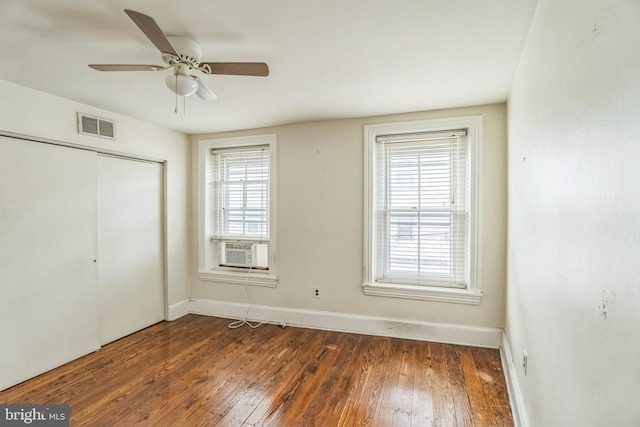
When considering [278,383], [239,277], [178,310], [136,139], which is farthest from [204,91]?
[178,310]

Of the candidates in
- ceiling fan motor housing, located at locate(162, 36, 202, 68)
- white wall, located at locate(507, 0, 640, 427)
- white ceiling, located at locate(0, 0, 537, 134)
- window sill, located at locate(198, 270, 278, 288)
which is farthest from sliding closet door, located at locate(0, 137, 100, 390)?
white wall, located at locate(507, 0, 640, 427)

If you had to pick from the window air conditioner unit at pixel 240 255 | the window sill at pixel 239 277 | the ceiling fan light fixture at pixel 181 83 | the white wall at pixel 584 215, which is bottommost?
the window sill at pixel 239 277

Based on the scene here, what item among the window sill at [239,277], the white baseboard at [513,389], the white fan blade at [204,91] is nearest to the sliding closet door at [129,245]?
the window sill at [239,277]

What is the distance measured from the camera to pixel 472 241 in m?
2.86

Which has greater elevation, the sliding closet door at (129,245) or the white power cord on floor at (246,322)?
the sliding closet door at (129,245)

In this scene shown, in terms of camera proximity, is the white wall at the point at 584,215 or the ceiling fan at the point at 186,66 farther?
the ceiling fan at the point at 186,66

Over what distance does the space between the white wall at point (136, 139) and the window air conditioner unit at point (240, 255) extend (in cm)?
56

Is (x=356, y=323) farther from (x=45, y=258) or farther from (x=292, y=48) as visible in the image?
(x=45, y=258)

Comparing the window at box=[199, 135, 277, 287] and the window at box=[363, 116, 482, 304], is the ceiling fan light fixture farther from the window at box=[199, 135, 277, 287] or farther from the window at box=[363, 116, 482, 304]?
the window at box=[363, 116, 482, 304]

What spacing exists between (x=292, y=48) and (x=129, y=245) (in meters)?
2.75

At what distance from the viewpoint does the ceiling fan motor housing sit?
1700mm

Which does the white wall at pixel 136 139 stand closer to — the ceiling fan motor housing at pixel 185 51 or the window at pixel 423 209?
the ceiling fan motor housing at pixel 185 51

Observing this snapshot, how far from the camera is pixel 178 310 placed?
3709mm

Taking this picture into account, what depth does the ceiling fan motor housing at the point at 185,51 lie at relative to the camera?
66.9 inches
